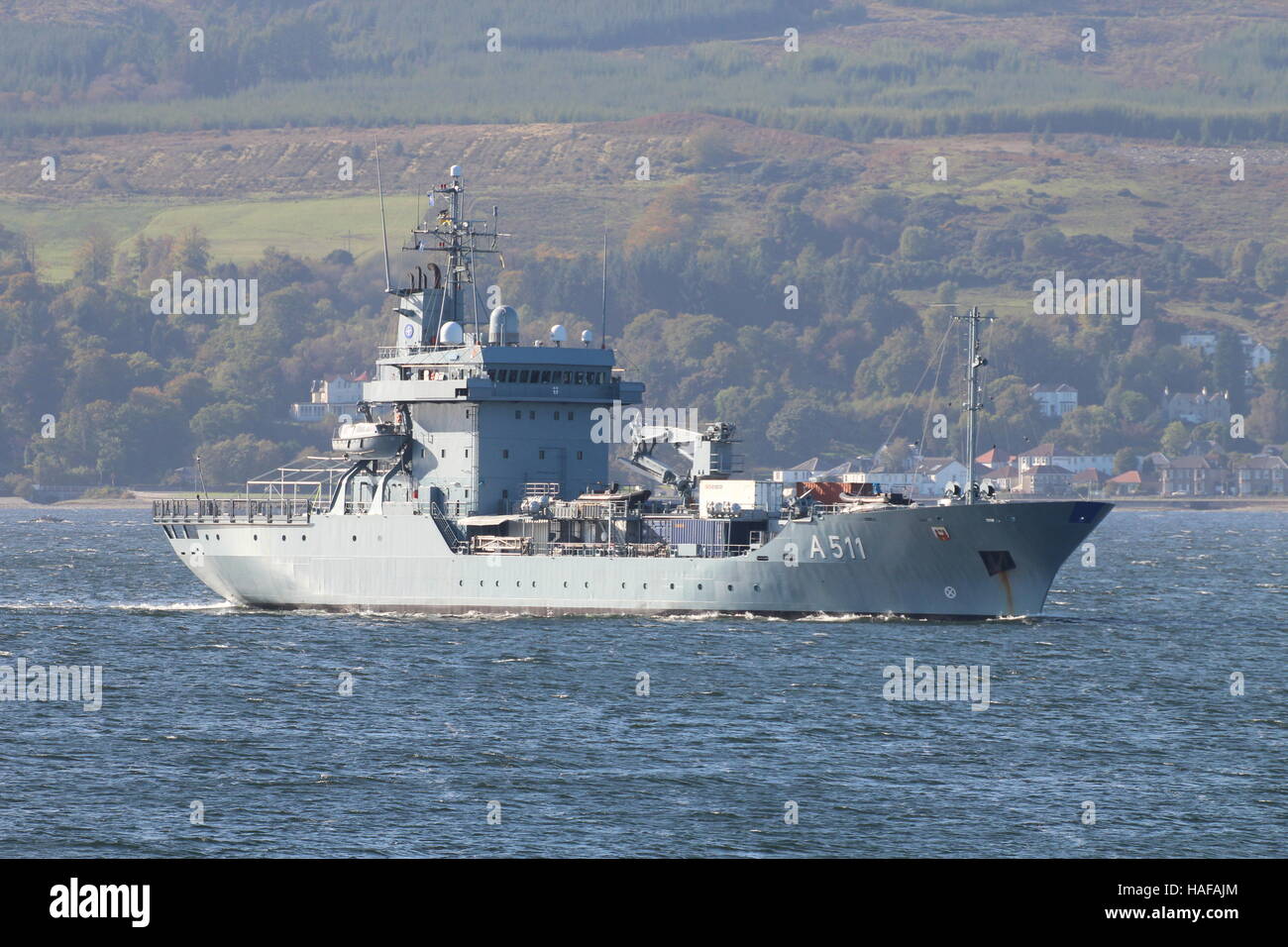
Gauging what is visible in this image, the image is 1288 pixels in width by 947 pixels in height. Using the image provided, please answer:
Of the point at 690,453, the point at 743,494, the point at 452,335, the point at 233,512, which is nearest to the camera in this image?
the point at 743,494

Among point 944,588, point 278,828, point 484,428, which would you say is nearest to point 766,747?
point 278,828

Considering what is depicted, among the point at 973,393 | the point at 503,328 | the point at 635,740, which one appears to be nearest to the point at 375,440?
the point at 503,328

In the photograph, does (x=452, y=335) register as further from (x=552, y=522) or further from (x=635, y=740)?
(x=635, y=740)

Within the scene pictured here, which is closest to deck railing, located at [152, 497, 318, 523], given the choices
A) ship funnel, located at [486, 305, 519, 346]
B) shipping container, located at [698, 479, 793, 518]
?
ship funnel, located at [486, 305, 519, 346]

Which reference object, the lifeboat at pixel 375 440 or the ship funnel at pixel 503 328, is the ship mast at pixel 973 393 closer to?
the ship funnel at pixel 503 328

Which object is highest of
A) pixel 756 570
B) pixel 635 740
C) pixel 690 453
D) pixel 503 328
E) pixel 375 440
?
pixel 503 328

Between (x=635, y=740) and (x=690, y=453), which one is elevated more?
(x=690, y=453)

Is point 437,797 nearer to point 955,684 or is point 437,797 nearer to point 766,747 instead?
point 766,747
